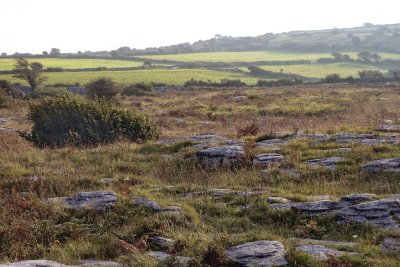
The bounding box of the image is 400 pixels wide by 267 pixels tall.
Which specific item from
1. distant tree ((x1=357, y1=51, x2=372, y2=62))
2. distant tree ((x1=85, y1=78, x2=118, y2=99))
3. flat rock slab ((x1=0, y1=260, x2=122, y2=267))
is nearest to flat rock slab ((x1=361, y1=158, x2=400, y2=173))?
flat rock slab ((x1=0, y1=260, x2=122, y2=267))

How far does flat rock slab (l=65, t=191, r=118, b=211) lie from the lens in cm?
938

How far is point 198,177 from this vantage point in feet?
40.4

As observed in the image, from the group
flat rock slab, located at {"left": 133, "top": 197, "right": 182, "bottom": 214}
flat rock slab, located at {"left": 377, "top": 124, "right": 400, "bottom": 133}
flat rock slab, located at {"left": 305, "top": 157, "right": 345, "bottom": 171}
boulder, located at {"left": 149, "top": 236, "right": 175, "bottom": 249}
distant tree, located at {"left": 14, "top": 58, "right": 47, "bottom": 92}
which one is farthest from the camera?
distant tree, located at {"left": 14, "top": 58, "right": 47, "bottom": 92}

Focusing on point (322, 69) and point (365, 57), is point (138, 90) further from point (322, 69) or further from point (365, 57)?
point (365, 57)

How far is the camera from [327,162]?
496 inches

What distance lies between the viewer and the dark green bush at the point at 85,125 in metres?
18.9

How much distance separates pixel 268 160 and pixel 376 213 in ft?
15.7

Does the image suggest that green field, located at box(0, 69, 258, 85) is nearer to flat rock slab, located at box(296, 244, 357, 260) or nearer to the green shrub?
the green shrub

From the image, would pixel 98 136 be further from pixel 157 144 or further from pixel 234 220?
pixel 234 220

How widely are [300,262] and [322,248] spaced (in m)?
0.75

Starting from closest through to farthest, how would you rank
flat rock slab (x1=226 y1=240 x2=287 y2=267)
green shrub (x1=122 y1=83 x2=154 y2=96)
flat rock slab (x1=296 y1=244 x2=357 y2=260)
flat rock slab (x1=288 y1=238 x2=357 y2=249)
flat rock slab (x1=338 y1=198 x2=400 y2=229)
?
flat rock slab (x1=226 y1=240 x2=287 y2=267) < flat rock slab (x1=296 y1=244 x2=357 y2=260) < flat rock slab (x1=288 y1=238 x2=357 y2=249) < flat rock slab (x1=338 y1=198 x2=400 y2=229) < green shrub (x1=122 y1=83 x2=154 y2=96)

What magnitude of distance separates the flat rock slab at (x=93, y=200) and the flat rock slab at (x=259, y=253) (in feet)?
10.8

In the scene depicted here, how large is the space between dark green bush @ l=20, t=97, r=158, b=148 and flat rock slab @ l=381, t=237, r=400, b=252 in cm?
1229

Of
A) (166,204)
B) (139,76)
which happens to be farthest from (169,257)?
(139,76)
